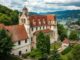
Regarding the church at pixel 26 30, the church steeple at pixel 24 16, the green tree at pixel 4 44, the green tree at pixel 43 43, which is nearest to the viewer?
the green tree at pixel 4 44

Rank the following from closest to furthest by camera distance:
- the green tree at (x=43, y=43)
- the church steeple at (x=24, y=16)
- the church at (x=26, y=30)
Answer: the green tree at (x=43, y=43), the church at (x=26, y=30), the church steeple at (x=24, y=16)

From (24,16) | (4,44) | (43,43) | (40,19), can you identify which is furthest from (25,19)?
(4,44)

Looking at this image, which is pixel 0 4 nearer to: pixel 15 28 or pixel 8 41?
pixel 15 28

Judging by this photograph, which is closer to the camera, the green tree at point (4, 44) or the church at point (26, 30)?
the green tree at point (4, 44)

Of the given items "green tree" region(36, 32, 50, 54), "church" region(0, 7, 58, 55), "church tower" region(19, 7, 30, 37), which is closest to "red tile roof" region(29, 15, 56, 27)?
"church" region(0, 7, 58, 55)

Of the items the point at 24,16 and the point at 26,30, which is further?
the point at 26,30

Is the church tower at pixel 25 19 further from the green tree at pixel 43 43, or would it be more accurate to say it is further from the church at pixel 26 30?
the green tree at pixel 43 43

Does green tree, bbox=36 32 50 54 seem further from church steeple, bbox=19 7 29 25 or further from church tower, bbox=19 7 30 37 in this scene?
church steeple, bbox=19 7 29 25

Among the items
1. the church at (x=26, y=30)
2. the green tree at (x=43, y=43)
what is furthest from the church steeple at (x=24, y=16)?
the green tree at (x=43, y=43)

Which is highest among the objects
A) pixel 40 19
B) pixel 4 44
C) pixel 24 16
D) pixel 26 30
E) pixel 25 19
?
pixel 24 16

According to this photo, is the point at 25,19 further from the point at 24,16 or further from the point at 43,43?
the point at 43,43

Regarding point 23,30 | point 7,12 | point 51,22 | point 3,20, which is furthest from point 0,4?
point 23,30
